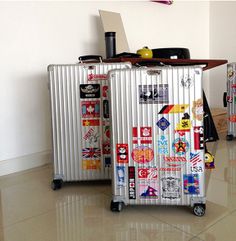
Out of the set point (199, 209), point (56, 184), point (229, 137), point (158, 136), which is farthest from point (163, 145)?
point (229, 137)

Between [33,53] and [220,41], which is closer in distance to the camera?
[33,53]

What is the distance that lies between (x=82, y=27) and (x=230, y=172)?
4.69 ft

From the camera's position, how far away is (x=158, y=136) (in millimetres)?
1188

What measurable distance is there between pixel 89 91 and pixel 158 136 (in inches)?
19.3

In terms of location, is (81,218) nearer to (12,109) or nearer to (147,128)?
(147,128)

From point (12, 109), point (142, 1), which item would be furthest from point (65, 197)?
point (142, 1)

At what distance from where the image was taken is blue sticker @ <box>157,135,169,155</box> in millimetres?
1186

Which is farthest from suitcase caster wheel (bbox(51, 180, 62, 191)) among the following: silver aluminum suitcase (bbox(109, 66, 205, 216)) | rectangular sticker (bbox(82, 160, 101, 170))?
silver aluminum suitcase (bbox(109, 66, 205, 216))

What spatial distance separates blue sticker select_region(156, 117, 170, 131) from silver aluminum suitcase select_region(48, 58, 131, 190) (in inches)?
15.7

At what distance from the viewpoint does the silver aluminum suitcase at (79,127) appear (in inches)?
59.1

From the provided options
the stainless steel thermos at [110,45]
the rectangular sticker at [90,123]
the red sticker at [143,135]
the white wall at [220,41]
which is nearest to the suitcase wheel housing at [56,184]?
the rectangular sticker at [90,123]

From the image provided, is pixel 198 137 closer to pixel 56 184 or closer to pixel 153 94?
pixel 153 94

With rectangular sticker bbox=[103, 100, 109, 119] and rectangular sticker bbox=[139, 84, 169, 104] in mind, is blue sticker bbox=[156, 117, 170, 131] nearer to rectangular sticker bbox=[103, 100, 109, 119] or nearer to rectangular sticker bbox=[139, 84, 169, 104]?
rectangular sticker bbox=[139, 84, 169, 104]

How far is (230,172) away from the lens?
1697mm
